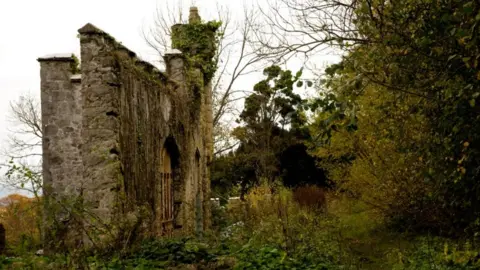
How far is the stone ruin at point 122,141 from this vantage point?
9.19 meters

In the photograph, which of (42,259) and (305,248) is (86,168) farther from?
(305,248)

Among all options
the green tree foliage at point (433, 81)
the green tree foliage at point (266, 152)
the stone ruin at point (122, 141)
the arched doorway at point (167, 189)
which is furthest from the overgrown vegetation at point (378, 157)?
the green tree foliage at point (266, 152)

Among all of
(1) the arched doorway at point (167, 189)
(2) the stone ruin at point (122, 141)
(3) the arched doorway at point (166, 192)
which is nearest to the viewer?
(2) the stone ruin at point (122, 141)

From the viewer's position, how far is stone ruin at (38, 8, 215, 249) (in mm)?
9188

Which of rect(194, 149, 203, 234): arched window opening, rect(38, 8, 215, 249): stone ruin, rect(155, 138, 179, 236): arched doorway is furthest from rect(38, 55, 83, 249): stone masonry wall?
rect(194, 149, 203, 234): arched window opening

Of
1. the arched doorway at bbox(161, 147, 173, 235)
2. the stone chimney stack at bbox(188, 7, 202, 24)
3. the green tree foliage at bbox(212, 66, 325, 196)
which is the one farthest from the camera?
the green tree foliage at bbox(212, 66, 325, 196)

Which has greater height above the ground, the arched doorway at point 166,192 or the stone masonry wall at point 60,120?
the stone masonry wall at point 60,120

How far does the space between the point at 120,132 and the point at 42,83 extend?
6.40 meters

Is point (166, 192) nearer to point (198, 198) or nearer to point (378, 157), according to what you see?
point (198, 198)

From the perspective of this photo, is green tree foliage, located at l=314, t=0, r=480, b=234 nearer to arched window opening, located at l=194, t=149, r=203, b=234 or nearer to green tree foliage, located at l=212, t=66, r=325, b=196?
arched window opening, located at l=194, t=149, r=203, b=234

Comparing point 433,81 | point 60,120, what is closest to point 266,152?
point 60,120

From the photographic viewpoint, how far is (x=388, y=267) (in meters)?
11.0

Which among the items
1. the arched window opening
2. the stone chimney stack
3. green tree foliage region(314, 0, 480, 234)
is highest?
the stone chimney stack

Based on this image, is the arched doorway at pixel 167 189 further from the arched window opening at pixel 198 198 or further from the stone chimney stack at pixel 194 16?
the stone chimney stack at pixel 194 16
